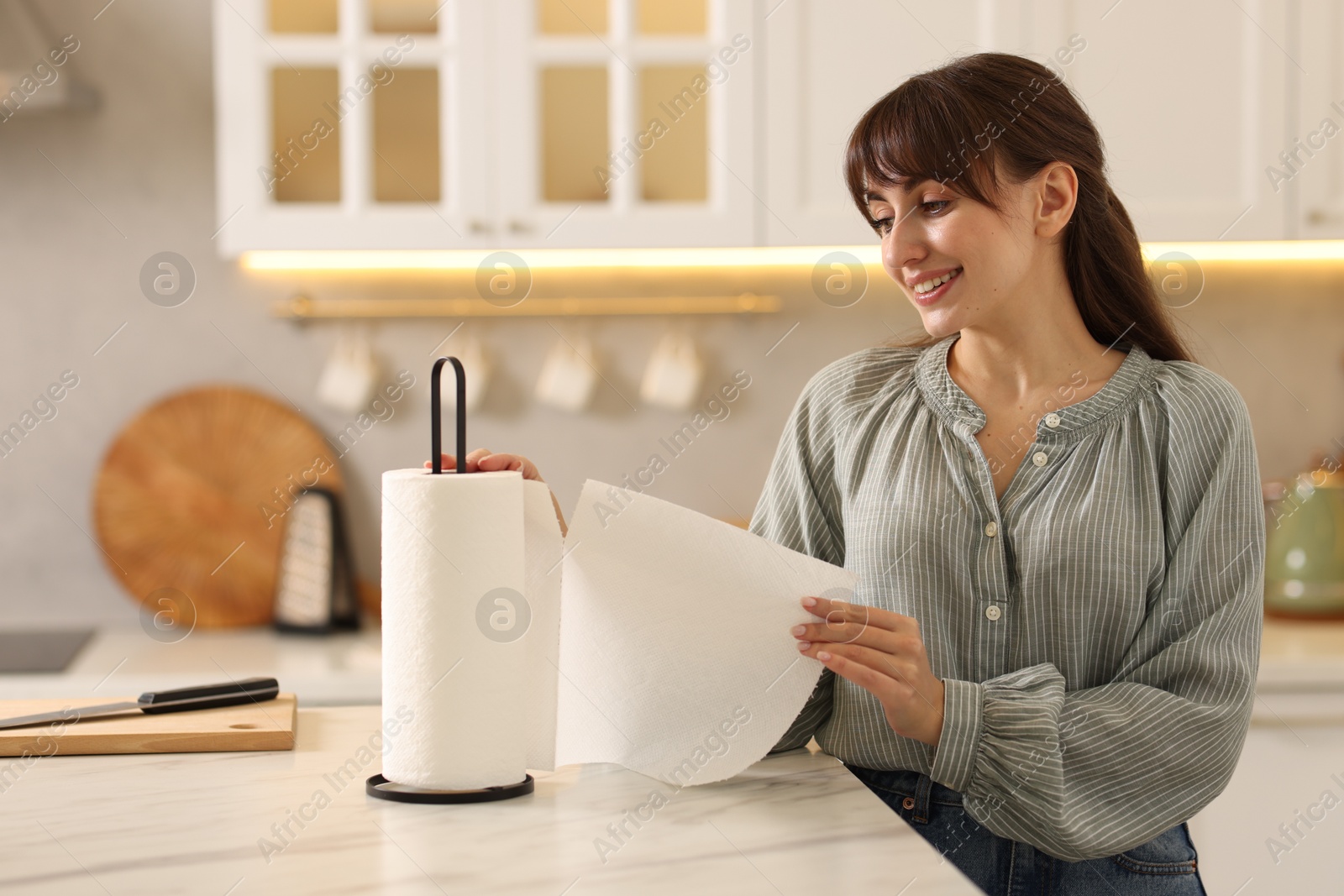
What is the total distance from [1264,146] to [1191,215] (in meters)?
0.16

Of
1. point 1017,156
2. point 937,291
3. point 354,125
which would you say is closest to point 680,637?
point 937,291

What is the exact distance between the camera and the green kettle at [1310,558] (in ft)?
6.74

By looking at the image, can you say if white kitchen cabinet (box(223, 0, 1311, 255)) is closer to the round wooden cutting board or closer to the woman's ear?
the round wooden cutting board

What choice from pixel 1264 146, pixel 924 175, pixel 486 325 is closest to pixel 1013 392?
pixel 924 175

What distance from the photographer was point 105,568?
2178 mm

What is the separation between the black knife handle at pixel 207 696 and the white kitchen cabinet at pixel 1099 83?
122 cm

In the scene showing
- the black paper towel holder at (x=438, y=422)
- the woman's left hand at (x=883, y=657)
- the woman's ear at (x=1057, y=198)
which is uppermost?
the woman's ear at (x=1057, y=198)

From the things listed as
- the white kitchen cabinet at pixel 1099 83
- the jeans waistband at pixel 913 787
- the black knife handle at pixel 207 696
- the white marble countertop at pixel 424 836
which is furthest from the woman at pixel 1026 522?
the white kitchen cabinet at pixel 1099 83

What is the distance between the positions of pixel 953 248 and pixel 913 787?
483 millimetres

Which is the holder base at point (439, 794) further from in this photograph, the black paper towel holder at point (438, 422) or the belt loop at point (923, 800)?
the belt loop at point (923, 800)

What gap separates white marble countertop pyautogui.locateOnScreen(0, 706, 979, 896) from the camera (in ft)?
2.03

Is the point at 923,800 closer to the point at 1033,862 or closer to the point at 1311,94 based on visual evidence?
the point at 1033,862

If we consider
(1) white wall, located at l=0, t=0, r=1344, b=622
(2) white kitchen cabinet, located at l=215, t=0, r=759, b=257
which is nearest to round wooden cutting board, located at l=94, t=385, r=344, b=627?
(1) white wall, located at l=0, t=0, r=1344, b=622

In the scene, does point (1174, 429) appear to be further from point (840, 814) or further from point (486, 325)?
point (486, 325)
